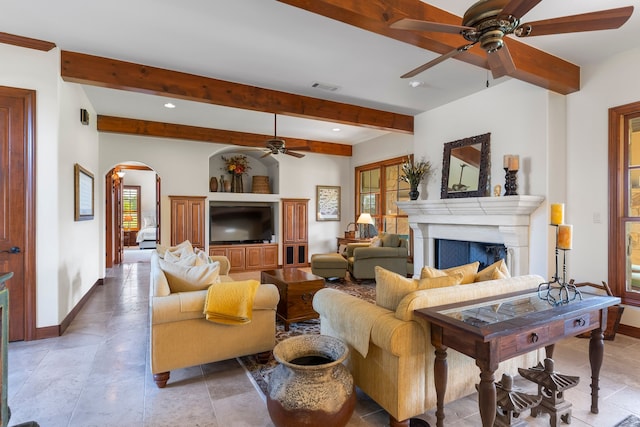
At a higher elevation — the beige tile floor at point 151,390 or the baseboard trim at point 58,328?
the baseboard trim at point 58,328

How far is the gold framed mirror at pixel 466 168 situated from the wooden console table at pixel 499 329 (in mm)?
2601

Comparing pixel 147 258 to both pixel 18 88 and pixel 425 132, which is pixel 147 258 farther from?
pixel 425 132

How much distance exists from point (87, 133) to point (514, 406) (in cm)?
590

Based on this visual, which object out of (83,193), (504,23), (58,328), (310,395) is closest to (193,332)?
(310,395)

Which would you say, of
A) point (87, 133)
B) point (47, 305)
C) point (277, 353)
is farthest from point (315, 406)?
point (87, 133)

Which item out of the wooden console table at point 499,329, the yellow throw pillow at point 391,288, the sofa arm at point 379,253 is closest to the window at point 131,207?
the sofa arm at point 379,253

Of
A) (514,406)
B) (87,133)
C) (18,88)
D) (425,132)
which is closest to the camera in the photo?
(514,406)

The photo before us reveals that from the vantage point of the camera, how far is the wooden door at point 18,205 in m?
Result: 3.20

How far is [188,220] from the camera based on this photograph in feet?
22.5

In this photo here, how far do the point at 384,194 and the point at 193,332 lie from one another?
5610 millimetres

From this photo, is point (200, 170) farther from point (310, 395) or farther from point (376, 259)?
point (310, 395)

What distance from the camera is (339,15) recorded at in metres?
2.30

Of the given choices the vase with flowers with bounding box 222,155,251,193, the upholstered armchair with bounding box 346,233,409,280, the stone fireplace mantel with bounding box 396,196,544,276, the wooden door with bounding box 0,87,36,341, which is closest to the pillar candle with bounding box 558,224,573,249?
the stone fireplace mantel with bounding box 396,196,544,276

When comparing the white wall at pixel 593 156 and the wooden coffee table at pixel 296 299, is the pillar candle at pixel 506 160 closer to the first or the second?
the white wall at pixel 593 156
